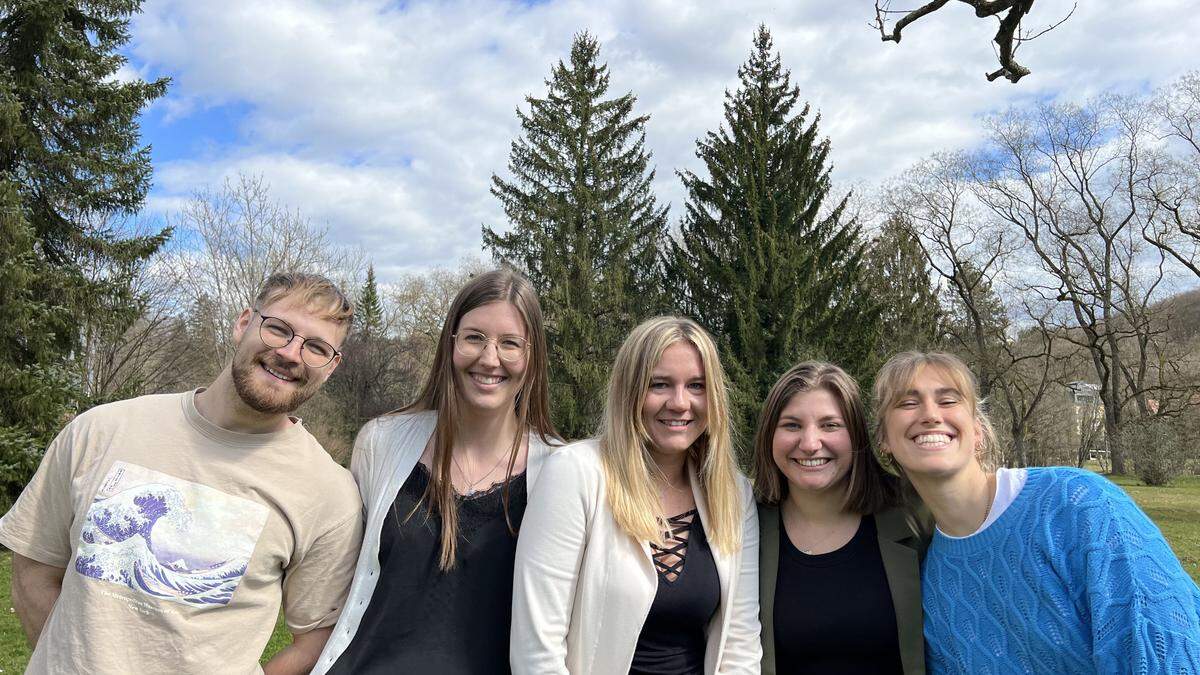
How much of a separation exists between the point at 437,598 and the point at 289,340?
0.99 meters

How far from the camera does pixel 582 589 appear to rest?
253cm

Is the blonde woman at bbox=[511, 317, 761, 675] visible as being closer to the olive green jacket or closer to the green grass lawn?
the olive green jacket

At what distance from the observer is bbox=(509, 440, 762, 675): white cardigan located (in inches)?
96.3

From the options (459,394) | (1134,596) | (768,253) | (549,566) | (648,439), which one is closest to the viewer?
(1134,596)

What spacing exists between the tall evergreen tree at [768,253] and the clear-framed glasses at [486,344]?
20999 mm

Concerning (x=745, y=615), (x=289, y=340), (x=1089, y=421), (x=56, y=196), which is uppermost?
(x=56, y=196)

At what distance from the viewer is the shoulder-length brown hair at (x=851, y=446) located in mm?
2934

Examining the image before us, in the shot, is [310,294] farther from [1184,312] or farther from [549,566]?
[1184,312]

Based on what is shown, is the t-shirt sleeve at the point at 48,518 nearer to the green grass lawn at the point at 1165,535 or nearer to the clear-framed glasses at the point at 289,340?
the clear-framed glasses at the point at 289,340

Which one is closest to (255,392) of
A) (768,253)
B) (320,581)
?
(320,581)

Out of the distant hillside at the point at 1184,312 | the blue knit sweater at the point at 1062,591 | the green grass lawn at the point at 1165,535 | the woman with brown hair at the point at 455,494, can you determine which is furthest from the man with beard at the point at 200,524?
the distant hillside at the point at 1184,312

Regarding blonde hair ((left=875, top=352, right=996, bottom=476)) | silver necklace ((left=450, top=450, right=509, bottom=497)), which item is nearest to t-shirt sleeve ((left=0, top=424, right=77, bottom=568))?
silver necklace ((left=450, top=450, right=509, bottom=497))

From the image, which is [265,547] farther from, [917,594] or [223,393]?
[917,594]

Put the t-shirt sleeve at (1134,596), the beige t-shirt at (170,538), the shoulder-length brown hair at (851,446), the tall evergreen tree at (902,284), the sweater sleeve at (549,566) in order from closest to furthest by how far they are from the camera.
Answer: the t-shirt sleeve at (1134,596) < the beige t-shirt at (170,538) < the sweater sleeve at (549,566) < the shoulder-length brown hair at (851,446) < the tall evergreen tree at (902,284)
